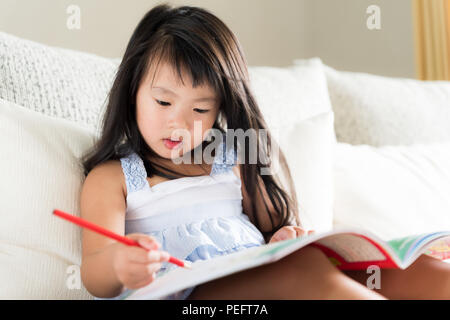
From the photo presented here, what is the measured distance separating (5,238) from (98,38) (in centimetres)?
96

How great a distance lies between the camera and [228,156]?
3.23ft

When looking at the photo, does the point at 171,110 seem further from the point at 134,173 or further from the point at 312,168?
the point at 312,168

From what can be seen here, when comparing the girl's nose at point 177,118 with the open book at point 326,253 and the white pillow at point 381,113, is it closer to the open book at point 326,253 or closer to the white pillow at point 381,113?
the open book at point 326,253

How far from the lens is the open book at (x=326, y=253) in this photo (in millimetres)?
524

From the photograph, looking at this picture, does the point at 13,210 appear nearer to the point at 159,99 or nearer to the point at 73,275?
the point at 73,275

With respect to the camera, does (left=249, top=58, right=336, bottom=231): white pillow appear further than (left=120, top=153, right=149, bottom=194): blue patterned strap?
Yes

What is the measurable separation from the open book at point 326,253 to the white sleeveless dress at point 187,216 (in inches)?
6.9

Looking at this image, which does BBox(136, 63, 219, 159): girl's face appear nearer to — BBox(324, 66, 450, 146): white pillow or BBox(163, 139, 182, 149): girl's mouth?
BBox(163, 139, 182, 149): girl's mouth

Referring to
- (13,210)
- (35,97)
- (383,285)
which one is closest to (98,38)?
(35,97)

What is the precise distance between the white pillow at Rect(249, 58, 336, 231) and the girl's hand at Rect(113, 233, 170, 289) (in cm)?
50

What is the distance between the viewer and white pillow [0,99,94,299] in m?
0.76

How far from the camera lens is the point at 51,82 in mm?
970

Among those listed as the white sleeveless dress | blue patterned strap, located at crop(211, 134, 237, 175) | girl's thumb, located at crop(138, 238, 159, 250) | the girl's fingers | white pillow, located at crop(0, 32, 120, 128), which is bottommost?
the white sleeveless dress

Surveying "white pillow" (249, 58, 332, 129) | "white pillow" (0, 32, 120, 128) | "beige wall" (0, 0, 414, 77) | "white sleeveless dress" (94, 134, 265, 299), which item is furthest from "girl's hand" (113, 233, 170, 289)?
"beige wall" (0, 0, 414, 77)
